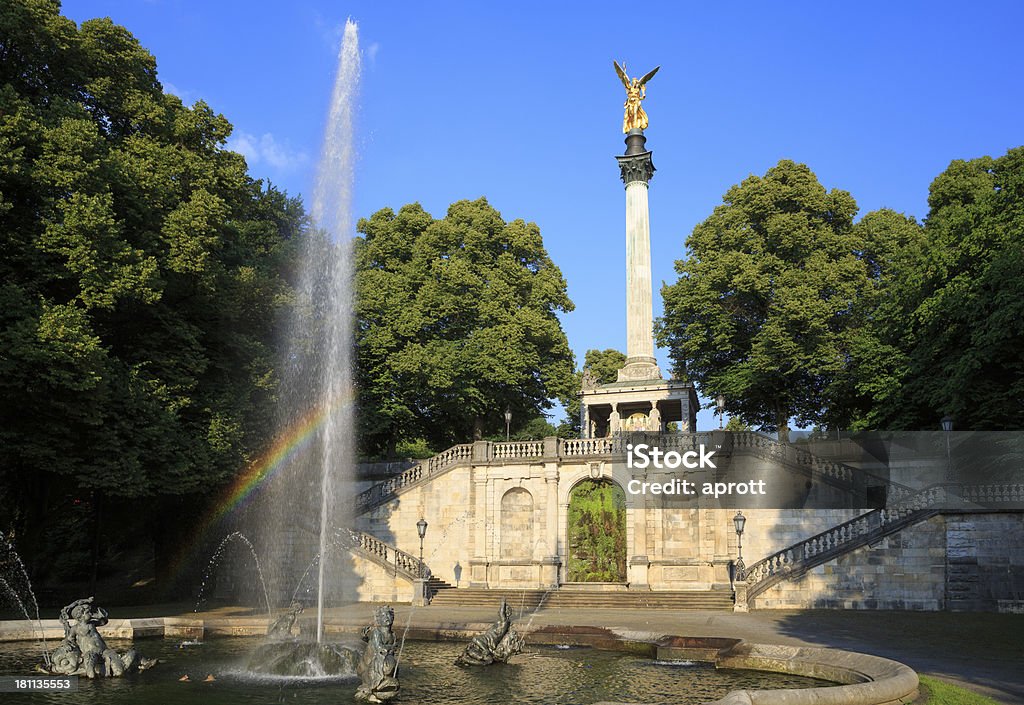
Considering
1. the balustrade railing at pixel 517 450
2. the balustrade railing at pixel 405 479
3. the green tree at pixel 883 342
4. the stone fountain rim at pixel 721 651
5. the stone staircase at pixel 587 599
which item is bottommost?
the stone staircase at pixel 587 599

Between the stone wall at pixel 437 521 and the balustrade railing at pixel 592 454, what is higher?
the balustrade railing at pixel 592 454

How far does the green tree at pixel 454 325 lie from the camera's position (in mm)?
42656

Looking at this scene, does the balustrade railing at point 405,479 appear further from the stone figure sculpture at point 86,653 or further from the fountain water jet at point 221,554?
the stone figure sculpture at point 86,653

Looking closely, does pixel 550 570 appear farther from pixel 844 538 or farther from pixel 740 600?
pixel 844 538

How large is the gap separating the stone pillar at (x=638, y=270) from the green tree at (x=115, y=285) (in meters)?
Result: 19.9

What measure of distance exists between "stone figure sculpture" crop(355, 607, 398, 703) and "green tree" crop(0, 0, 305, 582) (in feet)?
34.7

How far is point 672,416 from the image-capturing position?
4250 centimetres

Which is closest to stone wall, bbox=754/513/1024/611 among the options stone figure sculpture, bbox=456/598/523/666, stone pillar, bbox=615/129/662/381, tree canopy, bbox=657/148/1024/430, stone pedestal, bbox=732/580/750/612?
stone pedestal, bbox=732/580/750/612

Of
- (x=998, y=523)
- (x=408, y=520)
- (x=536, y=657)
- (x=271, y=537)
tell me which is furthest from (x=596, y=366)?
(x=536, y=657)

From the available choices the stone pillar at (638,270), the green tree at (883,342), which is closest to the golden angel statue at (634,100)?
the stone pillar at (638,270)

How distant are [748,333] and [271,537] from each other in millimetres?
25215

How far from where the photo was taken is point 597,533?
118ft

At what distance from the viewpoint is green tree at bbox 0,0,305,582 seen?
67.2ft

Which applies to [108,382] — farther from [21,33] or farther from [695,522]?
[695,522]
